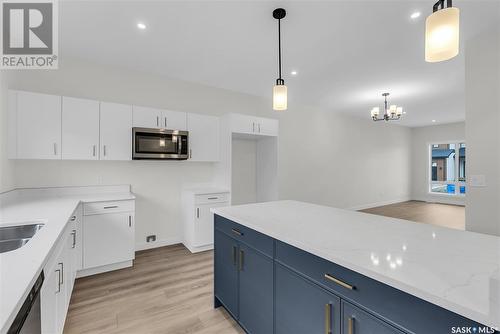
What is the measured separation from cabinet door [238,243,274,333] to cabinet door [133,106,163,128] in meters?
2.31

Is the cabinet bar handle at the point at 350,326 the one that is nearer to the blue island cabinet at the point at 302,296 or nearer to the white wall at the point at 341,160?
the blue island cabinet at the point at 302,296

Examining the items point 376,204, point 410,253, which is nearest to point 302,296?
point 410,253

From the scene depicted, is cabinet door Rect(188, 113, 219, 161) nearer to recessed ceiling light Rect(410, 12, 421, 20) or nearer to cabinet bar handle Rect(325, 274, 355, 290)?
recessed ceiling light Rect(410, 12, 421, 20)

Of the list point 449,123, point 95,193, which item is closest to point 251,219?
point 95,193

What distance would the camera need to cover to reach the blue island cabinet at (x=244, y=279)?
1.50 meters

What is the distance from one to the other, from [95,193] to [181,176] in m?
1.21

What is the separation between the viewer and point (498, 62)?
94.7 inches

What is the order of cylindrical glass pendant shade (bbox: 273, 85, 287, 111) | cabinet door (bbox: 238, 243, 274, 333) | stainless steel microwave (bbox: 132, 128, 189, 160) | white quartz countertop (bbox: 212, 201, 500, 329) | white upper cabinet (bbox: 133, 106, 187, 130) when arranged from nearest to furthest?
white quartz countertop (bbox: 212, 201, 500, 329) < cabinet door (bbox: 238, 243, 274, 333) < cylindrical glass pendant shade (bbox: 273, 85, 287, 111) < stainless steel microwave (bbox: 132, 128, 189, 160) < white upper cabinet (bbox: 133, 106, 187, 130)

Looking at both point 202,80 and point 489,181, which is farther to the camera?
point 202,80

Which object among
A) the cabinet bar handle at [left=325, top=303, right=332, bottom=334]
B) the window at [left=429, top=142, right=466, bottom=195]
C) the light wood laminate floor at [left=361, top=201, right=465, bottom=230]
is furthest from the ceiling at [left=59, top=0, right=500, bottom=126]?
the window at [left=429, top=142, right=466, bottom=195]

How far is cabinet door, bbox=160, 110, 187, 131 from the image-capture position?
132 inches

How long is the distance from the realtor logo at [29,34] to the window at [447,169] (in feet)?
34.5

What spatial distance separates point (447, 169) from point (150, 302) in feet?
32.7

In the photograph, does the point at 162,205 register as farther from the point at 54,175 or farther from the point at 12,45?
the point at 12,45
